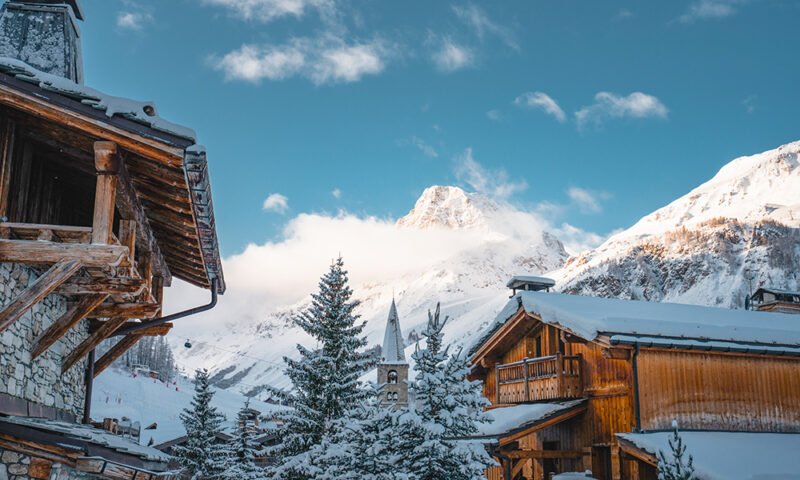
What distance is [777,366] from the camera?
17688 mm

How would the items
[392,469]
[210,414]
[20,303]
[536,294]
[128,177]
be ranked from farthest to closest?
[210,414], [536,294], [392,469], [128,177], [20,303]

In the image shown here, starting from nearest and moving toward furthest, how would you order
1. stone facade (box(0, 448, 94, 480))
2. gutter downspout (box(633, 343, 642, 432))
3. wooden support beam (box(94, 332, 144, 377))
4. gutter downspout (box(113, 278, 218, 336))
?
1. stone facade (box(0, 448, 94, 480))
2. gutter downspout (box(113, 278, 218, 336))
3. wooden support beam (box(94, 332, 144, 377))
4. gutter downspout (box(633, 343, 642, 432))

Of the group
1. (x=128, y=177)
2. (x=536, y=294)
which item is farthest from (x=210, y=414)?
(x=128, y=177)

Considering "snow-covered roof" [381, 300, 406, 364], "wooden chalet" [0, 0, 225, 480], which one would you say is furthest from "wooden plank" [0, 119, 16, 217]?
"snow-covered roof" [381, 300, 406, 364]

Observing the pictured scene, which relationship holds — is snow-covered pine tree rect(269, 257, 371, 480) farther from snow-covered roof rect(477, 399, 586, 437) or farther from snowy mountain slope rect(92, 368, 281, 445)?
snowy mountain slope rect(92, 368, 281, 445)

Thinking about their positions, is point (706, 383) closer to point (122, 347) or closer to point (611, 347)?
point (611, 347)

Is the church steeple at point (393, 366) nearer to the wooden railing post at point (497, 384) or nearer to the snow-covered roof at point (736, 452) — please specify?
the wooden railing post at point (497, 384)

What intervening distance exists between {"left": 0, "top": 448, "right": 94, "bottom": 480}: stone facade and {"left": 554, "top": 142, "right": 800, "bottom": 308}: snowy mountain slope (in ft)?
247

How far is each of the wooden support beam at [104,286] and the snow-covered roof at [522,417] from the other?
1013 cm

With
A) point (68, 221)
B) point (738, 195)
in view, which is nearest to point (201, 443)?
point (68, 221)

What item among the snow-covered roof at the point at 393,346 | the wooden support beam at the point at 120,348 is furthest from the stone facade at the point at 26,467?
the snow-covered roof at the point at 393,346

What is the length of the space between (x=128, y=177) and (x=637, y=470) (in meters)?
12.6

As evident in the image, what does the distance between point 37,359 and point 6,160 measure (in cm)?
298

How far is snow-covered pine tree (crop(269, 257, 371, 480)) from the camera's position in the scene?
1742 cm
